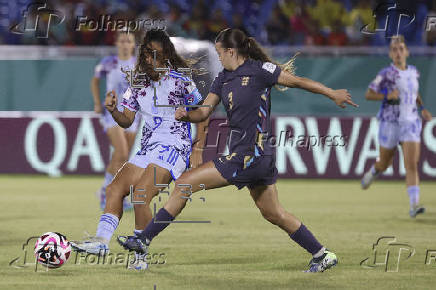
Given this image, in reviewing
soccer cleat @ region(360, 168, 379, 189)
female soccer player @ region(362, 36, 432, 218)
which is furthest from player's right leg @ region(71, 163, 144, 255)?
soccer cleat @ region(360, 168, 379, 189)

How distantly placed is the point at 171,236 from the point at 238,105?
10.9ft

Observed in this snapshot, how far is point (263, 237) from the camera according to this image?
11070 mm

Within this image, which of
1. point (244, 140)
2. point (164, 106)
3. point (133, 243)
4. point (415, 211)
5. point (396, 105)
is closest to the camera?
point (133, 243)

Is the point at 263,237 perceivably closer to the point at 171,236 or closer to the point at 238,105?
the point at 171,236

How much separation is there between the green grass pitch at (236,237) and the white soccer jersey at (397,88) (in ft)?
4.96

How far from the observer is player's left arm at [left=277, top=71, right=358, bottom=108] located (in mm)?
7707

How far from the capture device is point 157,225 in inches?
314

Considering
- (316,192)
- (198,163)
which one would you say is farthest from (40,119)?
(198,163)

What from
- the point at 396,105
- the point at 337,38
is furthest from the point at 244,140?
the point at 337,38

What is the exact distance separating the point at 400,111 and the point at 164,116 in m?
6.04

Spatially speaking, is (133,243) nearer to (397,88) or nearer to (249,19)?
(397,88)

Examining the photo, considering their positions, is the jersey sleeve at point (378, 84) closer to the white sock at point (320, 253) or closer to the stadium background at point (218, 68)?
the stadium background at point (218, 68)

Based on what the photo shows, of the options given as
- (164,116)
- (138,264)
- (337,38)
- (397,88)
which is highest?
(337,38)

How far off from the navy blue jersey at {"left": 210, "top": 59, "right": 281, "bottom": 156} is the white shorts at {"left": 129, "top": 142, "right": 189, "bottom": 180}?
1.89ft
